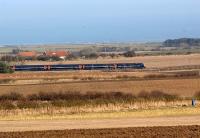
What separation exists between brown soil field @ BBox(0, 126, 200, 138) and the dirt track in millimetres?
2249

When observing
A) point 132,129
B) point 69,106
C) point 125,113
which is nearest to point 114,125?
point 132,129

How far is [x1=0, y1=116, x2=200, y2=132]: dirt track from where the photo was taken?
2827 cm

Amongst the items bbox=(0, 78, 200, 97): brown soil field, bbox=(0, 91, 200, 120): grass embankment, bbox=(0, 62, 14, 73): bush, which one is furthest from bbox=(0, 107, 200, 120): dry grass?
bbox=(0, 62, 14, 73): bush

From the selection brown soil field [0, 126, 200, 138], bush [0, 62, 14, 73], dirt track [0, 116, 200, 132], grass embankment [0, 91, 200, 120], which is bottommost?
bush [0, 62, 14, 73]

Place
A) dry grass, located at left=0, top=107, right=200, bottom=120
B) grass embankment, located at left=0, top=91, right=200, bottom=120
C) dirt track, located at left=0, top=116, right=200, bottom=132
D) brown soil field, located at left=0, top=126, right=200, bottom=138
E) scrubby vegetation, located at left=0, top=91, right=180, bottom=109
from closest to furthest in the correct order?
brown soil field, located at left=0, top=126, right=200, bottom=138 < dirt track, located at left=0, top=116, right=200, bottom=132 < dry grass, located at left=0, top=107, right=200, bottom=120 < grass embankment, located at left=0, top=91, right=200, bottom=120 < scrubby vegetation, located at left=0, top=91, right=180, bottom=109

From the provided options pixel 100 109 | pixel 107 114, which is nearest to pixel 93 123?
pixel 107 114

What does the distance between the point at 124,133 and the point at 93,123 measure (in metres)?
5.49

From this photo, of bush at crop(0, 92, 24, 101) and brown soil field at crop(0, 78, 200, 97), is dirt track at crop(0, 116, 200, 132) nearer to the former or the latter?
bush at crop(0, 92, 24, 101)

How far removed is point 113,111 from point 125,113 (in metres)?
1.84

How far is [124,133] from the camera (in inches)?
963

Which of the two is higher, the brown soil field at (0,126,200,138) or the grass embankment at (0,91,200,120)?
the brown soil field at (0,126,200,138)

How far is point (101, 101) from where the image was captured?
4197cm

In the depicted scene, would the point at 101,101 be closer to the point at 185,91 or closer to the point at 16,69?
the point at 185,91

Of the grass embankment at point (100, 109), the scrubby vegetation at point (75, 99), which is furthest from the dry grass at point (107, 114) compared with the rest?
the scrubby vegetation at point (75, 99)
